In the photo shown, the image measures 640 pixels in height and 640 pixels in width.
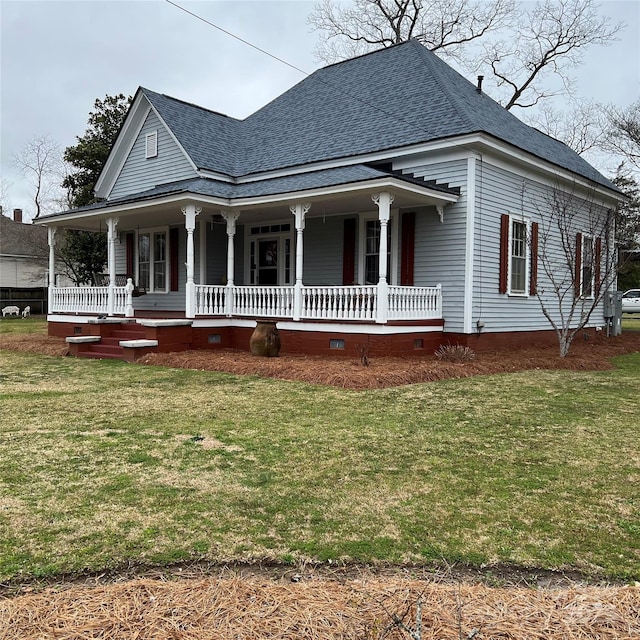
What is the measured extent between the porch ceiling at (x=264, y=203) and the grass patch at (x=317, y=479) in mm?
5114

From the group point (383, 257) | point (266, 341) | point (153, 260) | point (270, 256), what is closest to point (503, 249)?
point (383, 257)

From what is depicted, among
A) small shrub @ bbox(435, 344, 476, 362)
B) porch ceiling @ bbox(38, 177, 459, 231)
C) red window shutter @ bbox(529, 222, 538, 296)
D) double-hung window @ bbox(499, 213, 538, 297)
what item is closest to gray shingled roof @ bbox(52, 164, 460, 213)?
porch ceiling @ bbox(38, 177, 459, 231)

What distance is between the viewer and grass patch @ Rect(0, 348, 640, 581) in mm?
3084

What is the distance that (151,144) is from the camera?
687 inches

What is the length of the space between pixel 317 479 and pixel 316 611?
2.00 meters

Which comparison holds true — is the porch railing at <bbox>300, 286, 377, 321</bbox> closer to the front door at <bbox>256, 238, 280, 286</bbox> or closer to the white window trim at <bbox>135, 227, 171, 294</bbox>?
the front door at <bbox>256, 238, 280, 286</bbox>

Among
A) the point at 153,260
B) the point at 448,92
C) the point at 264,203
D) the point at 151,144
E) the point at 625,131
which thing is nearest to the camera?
the point at 264,203

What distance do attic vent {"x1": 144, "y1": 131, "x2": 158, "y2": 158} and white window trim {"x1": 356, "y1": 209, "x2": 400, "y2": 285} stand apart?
284 inches

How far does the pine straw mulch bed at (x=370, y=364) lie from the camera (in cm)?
905

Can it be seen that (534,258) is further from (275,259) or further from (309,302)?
(275,259)

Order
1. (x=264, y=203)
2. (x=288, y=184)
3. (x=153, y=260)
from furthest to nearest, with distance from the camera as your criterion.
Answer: (x=153, y=260) → (x=288, y=184) → (x=264, y=203)

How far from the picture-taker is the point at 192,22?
10680 millimetres

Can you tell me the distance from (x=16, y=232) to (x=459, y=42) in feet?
109

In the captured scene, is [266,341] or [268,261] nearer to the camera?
[266,341]
